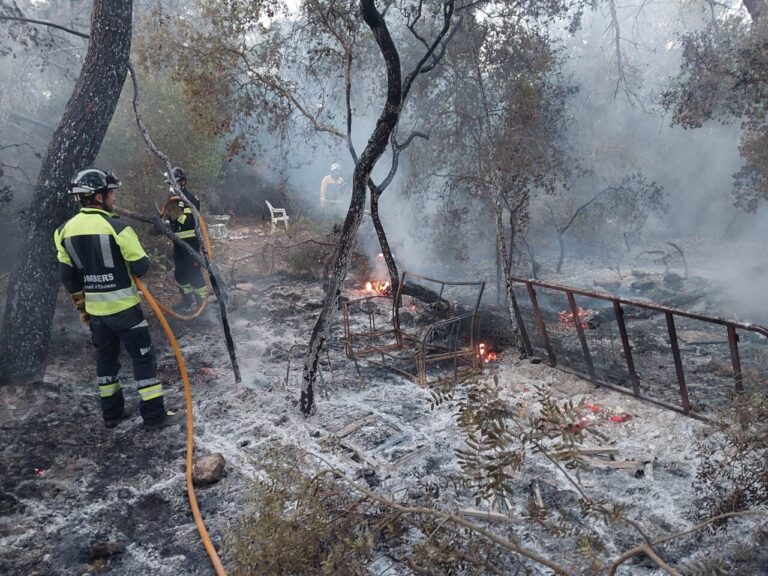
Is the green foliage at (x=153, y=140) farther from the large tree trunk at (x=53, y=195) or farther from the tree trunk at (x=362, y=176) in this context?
the tree trunk at (x=362, y=176)

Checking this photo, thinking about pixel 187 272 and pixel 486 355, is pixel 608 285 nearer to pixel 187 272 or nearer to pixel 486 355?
pixel 486 355

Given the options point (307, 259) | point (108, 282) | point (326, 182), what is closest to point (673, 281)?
point (307, 259)

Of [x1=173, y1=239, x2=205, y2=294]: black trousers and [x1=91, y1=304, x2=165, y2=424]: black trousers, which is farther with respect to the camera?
[x1=173, y1=239, x2=205, y2=294]: black trousers

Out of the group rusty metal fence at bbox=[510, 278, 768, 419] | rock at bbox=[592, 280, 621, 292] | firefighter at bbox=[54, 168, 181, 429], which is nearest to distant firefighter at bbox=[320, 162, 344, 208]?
rock at bbox=[592, 280, 621, 292]

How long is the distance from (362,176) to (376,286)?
18.9 ft

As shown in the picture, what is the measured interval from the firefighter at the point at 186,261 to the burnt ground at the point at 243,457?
1.64 m

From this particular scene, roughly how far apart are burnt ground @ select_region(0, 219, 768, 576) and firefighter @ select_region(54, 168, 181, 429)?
1.15ft

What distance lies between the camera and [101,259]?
15.5ft

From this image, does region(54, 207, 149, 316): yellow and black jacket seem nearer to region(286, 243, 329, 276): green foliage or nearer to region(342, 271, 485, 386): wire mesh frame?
region(342, 271, 485, 386): wire mesh frame

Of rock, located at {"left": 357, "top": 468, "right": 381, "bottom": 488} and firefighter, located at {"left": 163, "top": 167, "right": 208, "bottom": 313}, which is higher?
firefighter, located at {"left": 163, "top": 167, "right": 208, "bottom": 313}

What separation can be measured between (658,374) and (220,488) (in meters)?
5.31

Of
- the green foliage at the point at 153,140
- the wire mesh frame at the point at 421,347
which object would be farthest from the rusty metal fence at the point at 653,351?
the green foliage at the point at 153,140

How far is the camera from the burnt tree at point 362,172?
4426 millimetres

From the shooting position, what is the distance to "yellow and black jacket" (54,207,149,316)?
4.70m
